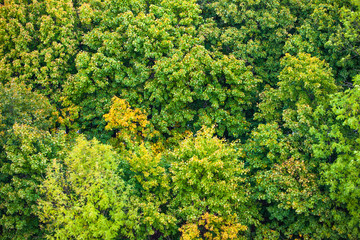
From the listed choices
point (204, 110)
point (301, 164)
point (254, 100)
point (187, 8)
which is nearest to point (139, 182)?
point (204, 110)

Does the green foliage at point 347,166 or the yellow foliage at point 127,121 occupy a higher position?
the green foliage at point 347,166

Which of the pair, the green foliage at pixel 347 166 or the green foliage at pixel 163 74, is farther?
the green foliage at pixel 163 74

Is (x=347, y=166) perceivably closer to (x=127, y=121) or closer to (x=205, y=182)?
(x=205, y=182)

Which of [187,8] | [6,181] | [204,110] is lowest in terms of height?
[6,181]

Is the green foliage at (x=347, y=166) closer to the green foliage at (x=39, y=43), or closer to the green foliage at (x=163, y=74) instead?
the green foliage at (x=163, y=74)

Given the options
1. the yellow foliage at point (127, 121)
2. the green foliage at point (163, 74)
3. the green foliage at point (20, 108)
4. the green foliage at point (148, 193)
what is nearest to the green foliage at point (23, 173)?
the green foliage at point (20, 108)

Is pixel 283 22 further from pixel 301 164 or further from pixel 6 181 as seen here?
pixel 6 181

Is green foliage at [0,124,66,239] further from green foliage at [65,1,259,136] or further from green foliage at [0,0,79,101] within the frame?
green foliage at [0,0,79,101]
